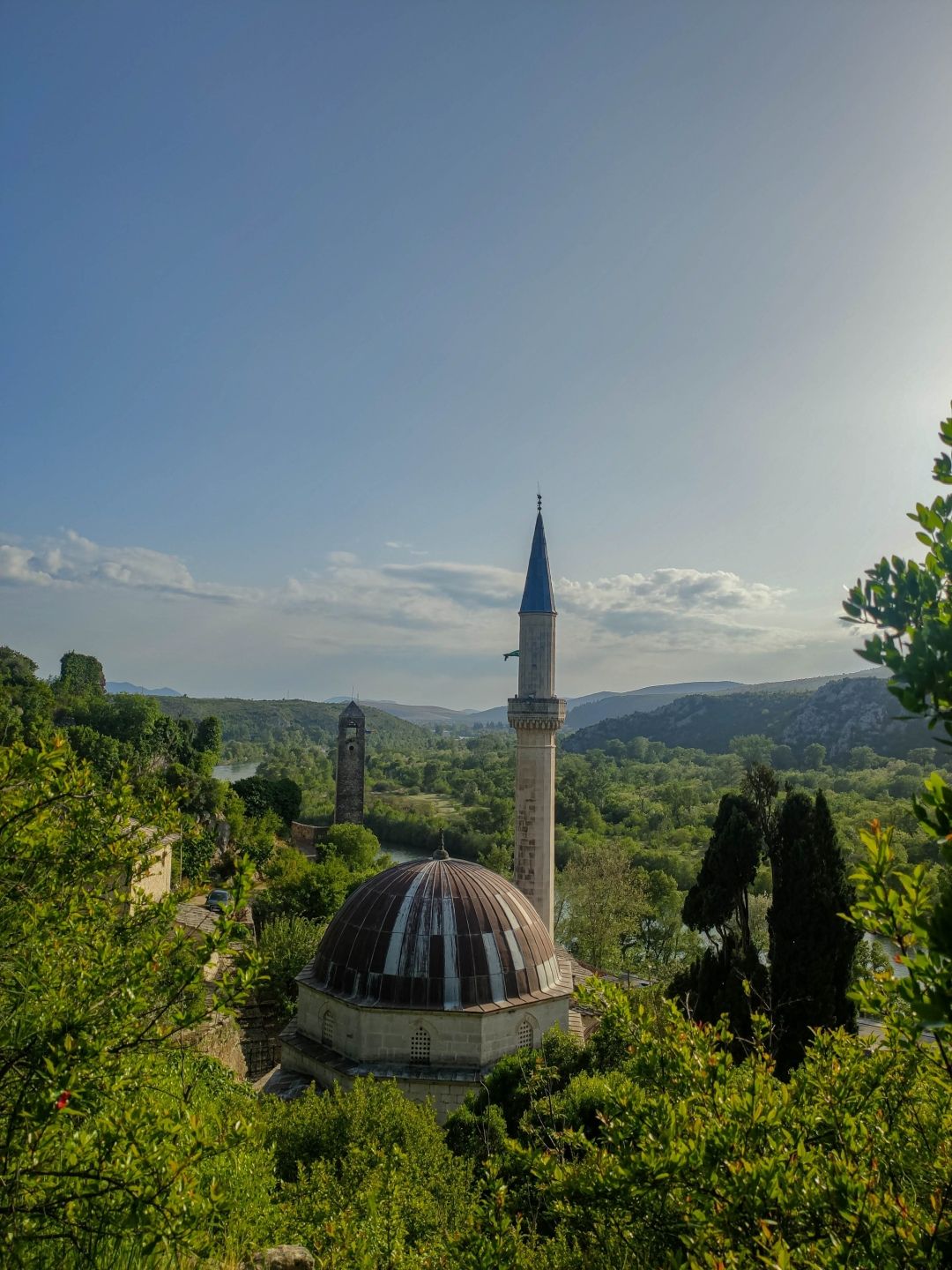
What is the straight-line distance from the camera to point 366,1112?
41.0 feet

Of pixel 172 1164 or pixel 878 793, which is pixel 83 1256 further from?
pixel 878 793

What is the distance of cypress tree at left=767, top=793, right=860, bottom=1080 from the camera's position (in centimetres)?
1802

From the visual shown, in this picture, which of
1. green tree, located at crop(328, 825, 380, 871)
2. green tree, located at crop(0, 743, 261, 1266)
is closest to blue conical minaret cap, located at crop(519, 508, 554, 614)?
green tree, located at crop(0, 743, 261, 1266)

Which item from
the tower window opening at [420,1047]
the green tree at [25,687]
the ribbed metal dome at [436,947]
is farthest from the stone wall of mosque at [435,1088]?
the green tree at [25,687]

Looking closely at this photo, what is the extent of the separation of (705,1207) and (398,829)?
7546cm

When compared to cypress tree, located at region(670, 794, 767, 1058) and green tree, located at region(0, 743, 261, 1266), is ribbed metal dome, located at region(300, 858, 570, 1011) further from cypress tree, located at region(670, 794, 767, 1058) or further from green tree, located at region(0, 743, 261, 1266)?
green tree, located at region(0, 743, 261, 1266)

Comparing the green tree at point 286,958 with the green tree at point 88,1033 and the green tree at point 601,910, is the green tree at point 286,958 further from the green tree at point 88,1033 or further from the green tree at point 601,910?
the green tree at point 88,1033

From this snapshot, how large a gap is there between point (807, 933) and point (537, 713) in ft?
33.4

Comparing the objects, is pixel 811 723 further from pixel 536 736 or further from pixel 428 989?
pixel 428 989

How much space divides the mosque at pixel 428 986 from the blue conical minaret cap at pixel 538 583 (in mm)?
9738

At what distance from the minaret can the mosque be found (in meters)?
4.20

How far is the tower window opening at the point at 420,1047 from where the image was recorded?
16.2 m

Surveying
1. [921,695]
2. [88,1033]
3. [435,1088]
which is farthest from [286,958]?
[921,695]

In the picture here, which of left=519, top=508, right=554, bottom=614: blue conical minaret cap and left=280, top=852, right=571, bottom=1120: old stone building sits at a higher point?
left=519, top=508, right=554, bottom=614: blue conical minaret cap
